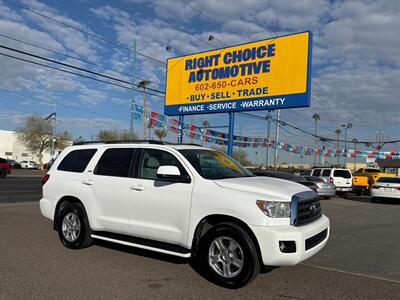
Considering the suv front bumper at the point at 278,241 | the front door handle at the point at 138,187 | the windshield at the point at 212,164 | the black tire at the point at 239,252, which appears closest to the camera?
the suv front bumper at the point at 278,241

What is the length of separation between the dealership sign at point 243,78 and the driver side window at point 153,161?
1117 centimetres

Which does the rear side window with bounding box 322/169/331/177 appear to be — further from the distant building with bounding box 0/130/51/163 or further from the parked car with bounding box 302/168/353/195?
the distant building with bounding box 0/130/51/163

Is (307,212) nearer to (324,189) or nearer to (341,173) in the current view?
(324,189)

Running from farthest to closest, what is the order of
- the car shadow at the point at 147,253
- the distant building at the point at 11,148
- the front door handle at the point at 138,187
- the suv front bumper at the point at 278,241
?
1. the distant building at the point at 11,148
2. the car shadow at the point at 147,253
3. the front door handle at the point at 138,187
4. the suv front bumper at the point at 278,241

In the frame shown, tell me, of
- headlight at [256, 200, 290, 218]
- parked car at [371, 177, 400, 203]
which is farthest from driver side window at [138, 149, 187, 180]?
parked car at [371, 177, 400, 203]

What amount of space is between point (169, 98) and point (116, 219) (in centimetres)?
1535

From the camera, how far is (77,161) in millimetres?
7379

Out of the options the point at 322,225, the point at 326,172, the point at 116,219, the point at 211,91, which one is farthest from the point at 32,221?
the point at 326,172

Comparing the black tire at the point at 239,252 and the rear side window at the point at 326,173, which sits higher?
the rear side window at the point at 326,173

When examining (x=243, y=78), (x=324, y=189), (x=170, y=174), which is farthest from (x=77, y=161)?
(x=324, y=189)

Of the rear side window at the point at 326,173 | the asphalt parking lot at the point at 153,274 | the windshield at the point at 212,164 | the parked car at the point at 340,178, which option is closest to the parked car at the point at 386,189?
the parked car at the point at 340,178

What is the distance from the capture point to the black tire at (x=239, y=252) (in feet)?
A: 16.3

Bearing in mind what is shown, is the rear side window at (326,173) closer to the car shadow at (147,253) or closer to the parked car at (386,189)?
the parked car at (386,189)

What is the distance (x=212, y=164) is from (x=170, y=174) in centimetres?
89
